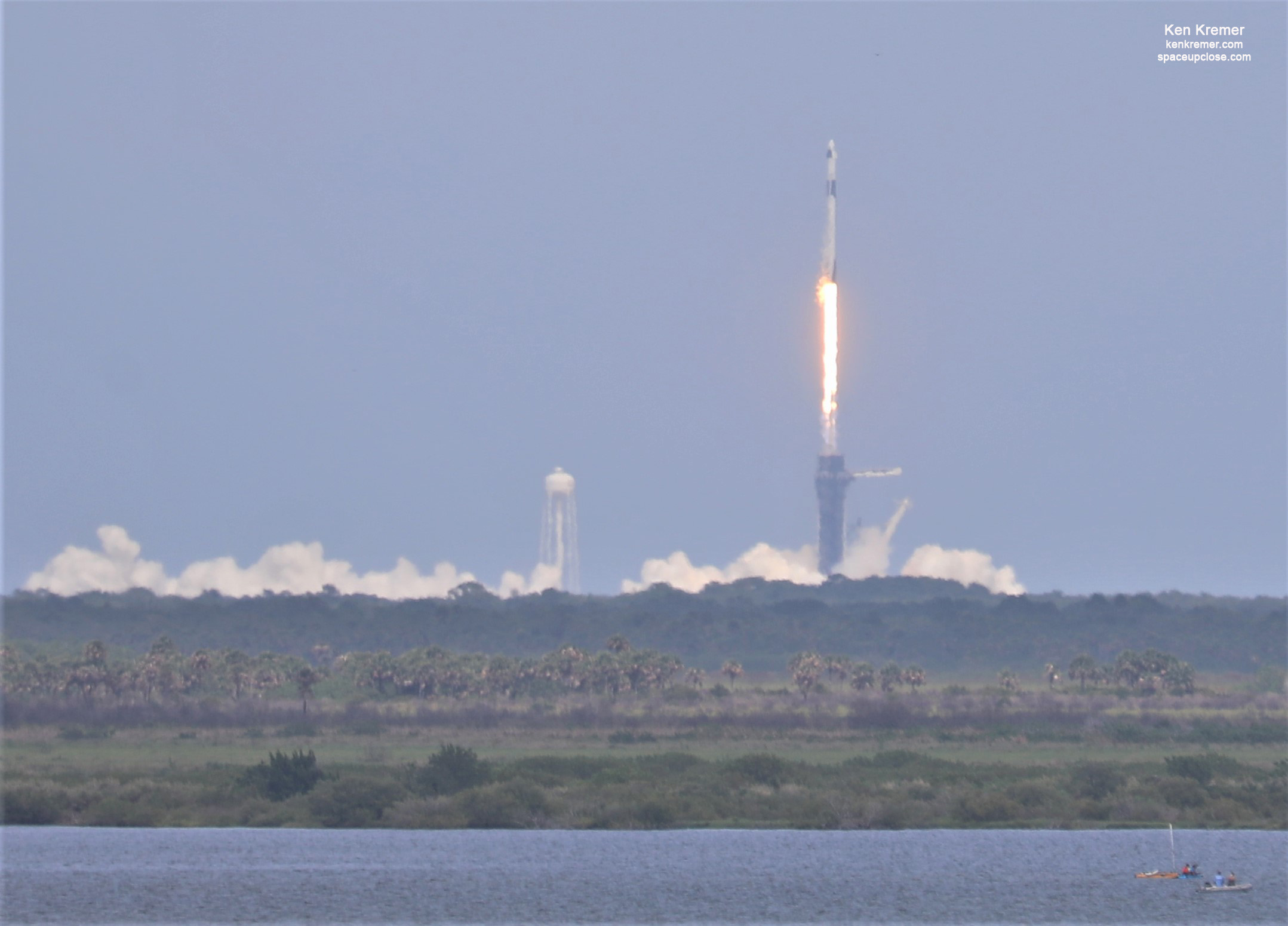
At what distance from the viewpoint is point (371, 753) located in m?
109

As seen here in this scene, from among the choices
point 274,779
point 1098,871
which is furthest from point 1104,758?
point 274,779

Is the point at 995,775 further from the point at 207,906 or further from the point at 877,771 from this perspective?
the point at 207,906

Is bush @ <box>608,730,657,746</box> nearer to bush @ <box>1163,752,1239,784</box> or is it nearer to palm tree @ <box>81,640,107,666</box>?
bush @ <box>1163,752,1239,784</box>

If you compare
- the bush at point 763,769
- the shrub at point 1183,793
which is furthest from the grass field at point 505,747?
the shrub at point 1183,793

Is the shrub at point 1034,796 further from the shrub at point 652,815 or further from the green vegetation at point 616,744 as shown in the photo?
the shrub at point 652,815

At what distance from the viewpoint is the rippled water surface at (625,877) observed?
226 ft

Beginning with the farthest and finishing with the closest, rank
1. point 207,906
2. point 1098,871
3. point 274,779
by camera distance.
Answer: point 274,779 < point 1098,871 < point 207,906

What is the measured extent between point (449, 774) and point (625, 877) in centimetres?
1636

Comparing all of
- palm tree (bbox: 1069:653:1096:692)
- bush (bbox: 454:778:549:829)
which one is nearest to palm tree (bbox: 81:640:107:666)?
bush (bbox: 454:778:549:829)

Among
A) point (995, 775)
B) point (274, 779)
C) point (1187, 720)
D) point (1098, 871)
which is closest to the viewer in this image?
point (1098, 871)

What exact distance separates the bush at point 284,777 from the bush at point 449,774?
4878 millimetres

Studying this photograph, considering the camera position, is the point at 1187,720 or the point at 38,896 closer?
the point at 38,896

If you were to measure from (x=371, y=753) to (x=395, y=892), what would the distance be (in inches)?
1459

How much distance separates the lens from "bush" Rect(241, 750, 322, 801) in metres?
88.6
